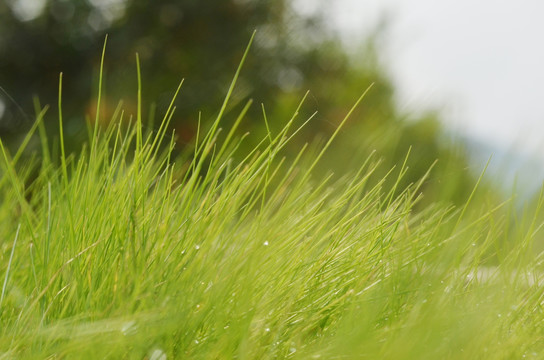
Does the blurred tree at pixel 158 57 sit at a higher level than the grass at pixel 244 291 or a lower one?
lower

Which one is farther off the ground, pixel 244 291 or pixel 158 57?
pixel 244 291

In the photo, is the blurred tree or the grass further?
the blurred tree

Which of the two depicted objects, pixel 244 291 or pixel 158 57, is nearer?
pixel 244 291

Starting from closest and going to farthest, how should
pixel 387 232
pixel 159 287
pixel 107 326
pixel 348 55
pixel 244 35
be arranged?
pixel 107 326
pixel 159 287
pixel 387 232
pixel 244 35
pixel 348 55

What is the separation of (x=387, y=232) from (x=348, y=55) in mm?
6448

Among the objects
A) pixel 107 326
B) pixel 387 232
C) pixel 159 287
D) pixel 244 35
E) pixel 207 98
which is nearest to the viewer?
pixel 107 326

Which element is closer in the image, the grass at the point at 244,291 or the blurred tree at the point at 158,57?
the grass at the point at 244,291

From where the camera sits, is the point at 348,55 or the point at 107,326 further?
the point at 348,55

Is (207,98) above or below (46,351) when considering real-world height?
below

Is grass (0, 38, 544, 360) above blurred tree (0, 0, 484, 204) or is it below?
above

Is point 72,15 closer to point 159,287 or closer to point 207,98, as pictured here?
point 207,98

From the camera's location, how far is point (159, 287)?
3.58 feet

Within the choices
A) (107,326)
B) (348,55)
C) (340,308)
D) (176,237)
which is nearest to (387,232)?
(340,308)

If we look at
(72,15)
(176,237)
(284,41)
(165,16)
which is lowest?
(72,15)
